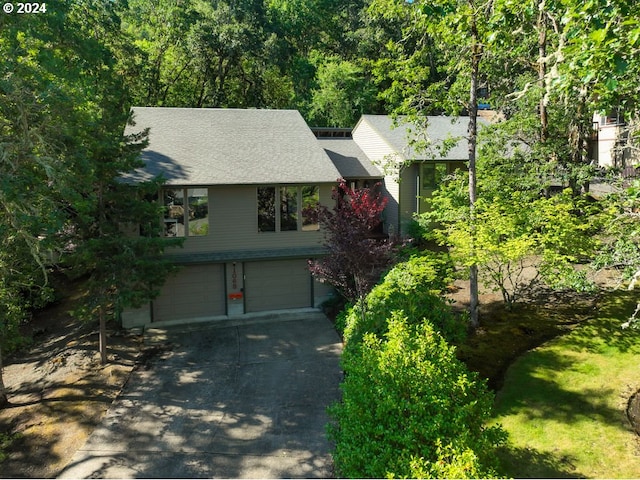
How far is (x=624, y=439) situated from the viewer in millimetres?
9047

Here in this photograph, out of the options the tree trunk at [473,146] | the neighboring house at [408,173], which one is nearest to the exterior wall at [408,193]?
the neighboring house at [408,173]

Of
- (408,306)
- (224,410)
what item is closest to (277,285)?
(224,410)

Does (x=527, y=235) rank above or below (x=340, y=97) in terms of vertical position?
below

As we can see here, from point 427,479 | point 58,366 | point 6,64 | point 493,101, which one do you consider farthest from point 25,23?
point 493,101

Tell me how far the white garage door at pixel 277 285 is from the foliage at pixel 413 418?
10013mm

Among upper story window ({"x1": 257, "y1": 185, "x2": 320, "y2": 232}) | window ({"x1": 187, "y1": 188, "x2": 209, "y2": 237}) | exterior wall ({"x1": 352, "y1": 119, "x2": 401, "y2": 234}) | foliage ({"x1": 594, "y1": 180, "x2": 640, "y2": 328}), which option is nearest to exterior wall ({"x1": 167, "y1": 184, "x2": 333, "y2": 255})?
window ({"x1": 187, "y1": 188, "x2": 209, "y2": 237})

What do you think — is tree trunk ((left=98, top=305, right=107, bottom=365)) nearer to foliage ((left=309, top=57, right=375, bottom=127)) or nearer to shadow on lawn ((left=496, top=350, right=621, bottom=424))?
shadow on lawn ((left=496, top=350, right=621, bottom=424))

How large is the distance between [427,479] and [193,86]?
35.0 metres

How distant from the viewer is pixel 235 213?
16953mm

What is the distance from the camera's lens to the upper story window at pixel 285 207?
683 inches

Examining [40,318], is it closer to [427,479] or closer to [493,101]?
[427,479]

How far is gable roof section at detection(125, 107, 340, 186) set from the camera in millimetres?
16594

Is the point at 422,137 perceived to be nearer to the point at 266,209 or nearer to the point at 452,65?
the point at 452,65

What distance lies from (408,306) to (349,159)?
14.2m
